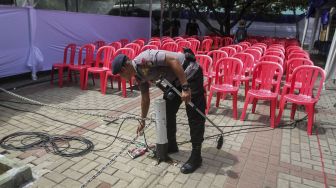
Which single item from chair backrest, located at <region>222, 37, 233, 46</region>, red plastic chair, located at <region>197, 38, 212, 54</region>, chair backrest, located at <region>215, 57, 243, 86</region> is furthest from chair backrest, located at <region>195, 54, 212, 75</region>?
chair backrest, located at <region>222, 37, 233, 46</region>

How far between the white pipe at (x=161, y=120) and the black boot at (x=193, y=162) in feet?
1.19

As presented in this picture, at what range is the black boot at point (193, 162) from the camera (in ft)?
11.4

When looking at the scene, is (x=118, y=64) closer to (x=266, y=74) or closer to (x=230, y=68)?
(x=230, y=68)

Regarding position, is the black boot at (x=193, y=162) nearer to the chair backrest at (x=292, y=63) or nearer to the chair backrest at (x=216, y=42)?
the chair backrest at (x=292, y=63)

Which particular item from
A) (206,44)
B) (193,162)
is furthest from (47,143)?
(206,44)

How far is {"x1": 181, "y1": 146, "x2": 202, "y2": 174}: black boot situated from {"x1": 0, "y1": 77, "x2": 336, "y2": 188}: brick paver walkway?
2.8 inches

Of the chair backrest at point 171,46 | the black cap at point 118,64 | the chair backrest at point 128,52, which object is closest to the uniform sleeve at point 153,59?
the black cap at point 118,64

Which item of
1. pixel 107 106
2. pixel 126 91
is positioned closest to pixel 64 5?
pixel 126 91

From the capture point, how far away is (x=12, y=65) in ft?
22.8

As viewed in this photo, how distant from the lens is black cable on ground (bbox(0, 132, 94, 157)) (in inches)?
154

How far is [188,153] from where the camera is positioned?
3998 millimetres

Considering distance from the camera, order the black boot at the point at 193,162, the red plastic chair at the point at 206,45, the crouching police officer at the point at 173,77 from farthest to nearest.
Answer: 1. the red plastic chair at the point at 206,45
2. the black boot at the point at 193,162
3. the crouching police officer at the point at 173,77

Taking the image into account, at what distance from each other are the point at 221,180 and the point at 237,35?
10065 mm

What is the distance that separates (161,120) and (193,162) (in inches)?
25.2
